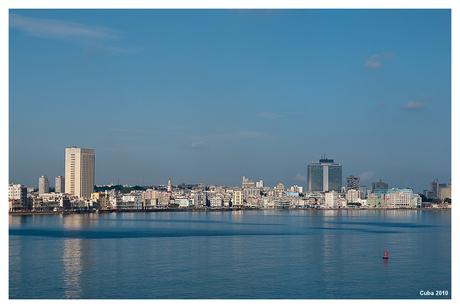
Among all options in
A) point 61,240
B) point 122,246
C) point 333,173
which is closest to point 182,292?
point 122,246

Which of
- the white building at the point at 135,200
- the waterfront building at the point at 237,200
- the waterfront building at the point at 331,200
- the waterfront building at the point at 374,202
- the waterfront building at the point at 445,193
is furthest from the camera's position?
the waterfront building at the point at 374,202

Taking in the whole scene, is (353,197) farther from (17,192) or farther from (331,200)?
(17,192)

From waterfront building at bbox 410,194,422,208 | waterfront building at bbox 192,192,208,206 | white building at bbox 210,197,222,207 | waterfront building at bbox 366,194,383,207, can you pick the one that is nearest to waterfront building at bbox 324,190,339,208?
waterfront building at bbox 366,194,383,207

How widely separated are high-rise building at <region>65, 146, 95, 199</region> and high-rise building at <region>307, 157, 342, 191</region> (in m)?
101

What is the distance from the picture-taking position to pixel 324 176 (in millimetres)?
183875

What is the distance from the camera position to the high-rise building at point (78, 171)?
101188 millimetres

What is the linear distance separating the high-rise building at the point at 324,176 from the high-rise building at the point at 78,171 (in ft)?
331

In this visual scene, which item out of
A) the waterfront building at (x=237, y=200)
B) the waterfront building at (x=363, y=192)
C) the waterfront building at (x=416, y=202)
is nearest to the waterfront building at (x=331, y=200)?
the waterfront building at (x=416, y=202)

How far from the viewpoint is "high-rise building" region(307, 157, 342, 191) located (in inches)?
7195

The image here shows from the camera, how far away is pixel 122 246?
23.1 m

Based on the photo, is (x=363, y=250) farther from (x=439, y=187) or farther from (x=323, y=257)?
(x=439, y=187)

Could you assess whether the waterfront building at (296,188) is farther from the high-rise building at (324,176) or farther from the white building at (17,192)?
the white building at (17,192)

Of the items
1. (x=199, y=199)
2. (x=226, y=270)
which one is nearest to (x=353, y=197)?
(x=199, y=199)

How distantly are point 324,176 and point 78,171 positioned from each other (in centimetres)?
10544
